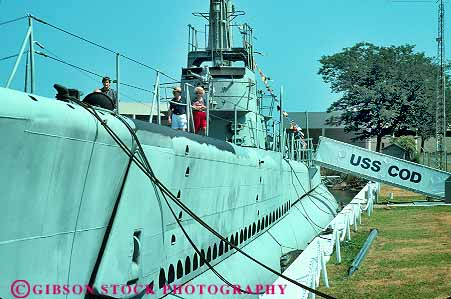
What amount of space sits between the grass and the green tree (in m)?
37.4

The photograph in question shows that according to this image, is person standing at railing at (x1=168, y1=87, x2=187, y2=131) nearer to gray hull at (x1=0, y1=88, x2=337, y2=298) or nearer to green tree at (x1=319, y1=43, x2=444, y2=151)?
gray hull at (x1=0, y1=88, x2=337, y2=298)

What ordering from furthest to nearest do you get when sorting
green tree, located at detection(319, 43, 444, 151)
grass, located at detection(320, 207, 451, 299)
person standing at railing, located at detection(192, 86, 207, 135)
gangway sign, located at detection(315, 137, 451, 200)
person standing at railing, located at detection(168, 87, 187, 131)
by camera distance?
1. green tree, located at detection(319, 43, 444, 151)
2. gangway sign, located at detection(315, 137, 451, 200)
3. person standing at railing, located at detection(192, 86, 207, 135)
4. person standing at railing, located at detection(168, 87, 187, 131)
5. grass, located at detection(320, 207, 451, 299)

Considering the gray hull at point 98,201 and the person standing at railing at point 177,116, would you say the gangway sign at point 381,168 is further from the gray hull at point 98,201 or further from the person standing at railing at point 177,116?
the person standing at railing at point 177,116

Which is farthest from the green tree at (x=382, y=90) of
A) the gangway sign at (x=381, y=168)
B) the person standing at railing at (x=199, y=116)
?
the person standing at railing at (x=199, y=116)

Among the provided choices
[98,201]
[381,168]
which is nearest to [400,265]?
[98,201]

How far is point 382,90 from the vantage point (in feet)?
185

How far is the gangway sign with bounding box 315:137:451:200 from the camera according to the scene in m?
27.2

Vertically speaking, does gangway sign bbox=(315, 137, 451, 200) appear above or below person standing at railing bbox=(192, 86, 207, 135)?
below

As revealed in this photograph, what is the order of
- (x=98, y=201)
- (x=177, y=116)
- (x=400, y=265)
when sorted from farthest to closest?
(x=400, y=265) < (x=177, y=116) < (x=98, y=201)

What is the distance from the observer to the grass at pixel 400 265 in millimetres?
10203

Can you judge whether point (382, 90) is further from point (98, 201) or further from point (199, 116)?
point (98, 201)

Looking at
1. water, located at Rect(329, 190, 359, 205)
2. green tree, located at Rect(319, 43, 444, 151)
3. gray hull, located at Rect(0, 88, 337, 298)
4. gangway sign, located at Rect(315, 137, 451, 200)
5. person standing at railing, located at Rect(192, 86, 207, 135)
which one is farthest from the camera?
green tree, located at Rect(319, 43, 444, 151)

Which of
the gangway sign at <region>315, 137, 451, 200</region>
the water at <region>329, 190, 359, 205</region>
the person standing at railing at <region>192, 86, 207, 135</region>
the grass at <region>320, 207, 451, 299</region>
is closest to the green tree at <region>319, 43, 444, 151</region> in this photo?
the water at <region>329, 190, 359, 205</region>

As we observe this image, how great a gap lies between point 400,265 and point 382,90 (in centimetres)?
4582
